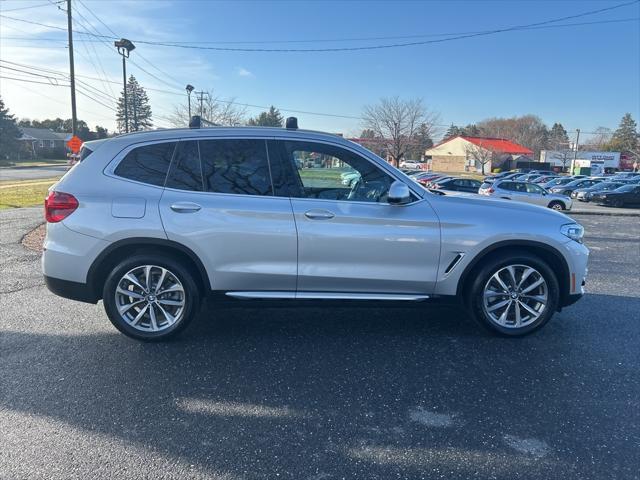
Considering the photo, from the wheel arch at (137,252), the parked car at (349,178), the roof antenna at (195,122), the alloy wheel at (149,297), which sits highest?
the roof antenna at (195,122)

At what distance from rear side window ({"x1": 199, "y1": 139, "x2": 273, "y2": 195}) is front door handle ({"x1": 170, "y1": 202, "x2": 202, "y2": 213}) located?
0.19m

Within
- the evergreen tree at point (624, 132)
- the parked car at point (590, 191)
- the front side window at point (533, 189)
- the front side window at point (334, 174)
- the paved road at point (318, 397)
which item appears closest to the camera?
the paved road at point (318, 397)

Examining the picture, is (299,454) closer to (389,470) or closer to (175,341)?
(389,470)

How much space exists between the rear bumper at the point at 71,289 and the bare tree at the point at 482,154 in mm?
76059

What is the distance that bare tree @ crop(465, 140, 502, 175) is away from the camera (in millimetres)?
73438

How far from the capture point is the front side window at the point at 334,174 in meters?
3.93

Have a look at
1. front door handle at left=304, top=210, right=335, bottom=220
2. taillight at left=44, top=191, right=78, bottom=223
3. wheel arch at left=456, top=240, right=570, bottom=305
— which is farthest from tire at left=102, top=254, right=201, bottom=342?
wheel arch at left=456, top=240, right=570, bottom=305

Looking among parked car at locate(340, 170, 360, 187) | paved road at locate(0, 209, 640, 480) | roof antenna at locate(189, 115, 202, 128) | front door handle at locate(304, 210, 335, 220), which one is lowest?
paved road at locate(0, 209, 640, 480)

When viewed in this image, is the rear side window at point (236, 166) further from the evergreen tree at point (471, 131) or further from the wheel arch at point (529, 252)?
the evergreen tree at point (471, 131)

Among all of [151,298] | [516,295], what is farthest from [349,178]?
[151,298]

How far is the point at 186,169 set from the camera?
386cm

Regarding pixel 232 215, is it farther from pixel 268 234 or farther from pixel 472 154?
pixel 472 154

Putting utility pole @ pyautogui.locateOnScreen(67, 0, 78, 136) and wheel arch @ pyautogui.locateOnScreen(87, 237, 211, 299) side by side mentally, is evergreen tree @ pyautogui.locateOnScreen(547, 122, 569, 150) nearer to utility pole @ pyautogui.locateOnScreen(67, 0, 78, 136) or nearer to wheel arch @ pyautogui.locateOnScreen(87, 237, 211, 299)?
utility pole @ pyautogui.locateOnScreen(67, 0, 78, 136)

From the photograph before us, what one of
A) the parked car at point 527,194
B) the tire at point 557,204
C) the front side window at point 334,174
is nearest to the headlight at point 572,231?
the front side window at point 334,174
